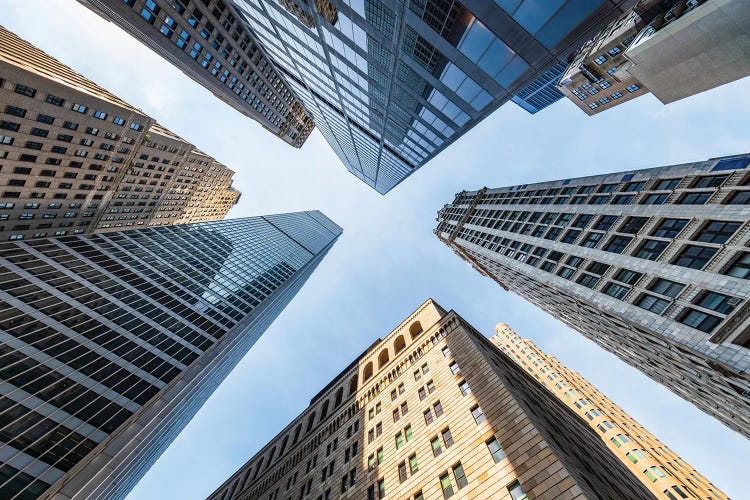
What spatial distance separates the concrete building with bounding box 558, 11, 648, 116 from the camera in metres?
52.2

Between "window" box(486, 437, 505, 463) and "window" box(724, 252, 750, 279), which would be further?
"window" box(724, 252, 750, 279)

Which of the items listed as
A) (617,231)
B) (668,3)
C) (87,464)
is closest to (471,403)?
(617,231)

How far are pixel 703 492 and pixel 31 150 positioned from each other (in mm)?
119580

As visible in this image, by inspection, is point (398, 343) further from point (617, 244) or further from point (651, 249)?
point (651, 249)

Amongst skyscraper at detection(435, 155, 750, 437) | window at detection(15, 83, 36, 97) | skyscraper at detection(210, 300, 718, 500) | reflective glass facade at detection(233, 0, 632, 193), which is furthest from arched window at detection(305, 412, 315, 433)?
window at detection(15, 83, 36, 97)

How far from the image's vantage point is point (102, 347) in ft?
156

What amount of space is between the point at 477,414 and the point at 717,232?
23.9 m

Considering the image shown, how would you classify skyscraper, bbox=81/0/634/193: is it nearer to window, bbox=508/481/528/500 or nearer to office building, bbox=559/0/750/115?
office building, bbox=559/0/750/115

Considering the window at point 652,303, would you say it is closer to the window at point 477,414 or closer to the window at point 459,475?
the window at point 477,414

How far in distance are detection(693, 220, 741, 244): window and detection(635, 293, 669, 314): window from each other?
5850 millimetres

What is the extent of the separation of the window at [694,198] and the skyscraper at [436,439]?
22.1m

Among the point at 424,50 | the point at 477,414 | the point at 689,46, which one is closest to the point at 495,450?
the point at 477,414

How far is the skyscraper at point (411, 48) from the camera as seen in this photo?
16.5m

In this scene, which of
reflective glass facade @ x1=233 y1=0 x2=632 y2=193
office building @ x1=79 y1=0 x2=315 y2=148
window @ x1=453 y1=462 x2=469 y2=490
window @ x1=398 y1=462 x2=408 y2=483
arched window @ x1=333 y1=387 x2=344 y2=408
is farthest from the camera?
office building @ x1=79 y1=0 x2=315 y2=148
